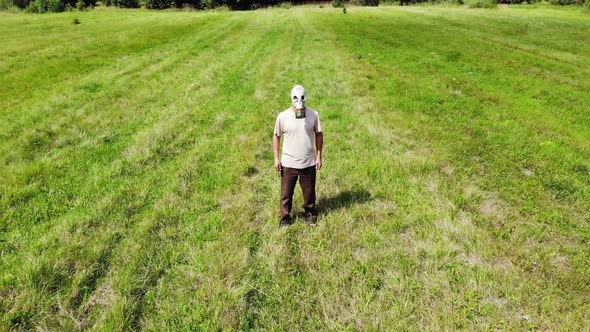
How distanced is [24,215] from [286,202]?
416cm

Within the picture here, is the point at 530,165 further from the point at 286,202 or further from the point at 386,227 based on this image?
the point at 286,202

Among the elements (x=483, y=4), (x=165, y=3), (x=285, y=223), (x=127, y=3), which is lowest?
(x=285, y=223)

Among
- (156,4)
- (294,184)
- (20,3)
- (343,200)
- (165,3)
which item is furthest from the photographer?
(20,3)

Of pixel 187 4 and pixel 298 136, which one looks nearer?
pixel 298 136

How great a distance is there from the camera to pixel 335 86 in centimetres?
1223

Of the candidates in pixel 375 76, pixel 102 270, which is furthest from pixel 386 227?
pixel 375 76

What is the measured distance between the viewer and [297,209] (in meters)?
5.24

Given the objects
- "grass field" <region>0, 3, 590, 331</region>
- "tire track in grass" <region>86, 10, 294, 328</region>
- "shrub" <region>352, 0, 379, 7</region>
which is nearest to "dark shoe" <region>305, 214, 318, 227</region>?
"grass field" <region>0, 3, 590, 331</region>

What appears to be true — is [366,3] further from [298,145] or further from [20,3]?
[298,145]

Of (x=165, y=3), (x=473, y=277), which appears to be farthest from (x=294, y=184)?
(x=165, y=3)

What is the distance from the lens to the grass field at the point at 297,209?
11.4 feet

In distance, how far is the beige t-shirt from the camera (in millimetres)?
4305

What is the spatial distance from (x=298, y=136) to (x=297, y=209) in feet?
4.89

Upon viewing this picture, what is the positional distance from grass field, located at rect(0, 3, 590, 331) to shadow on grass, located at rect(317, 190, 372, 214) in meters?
0.04
